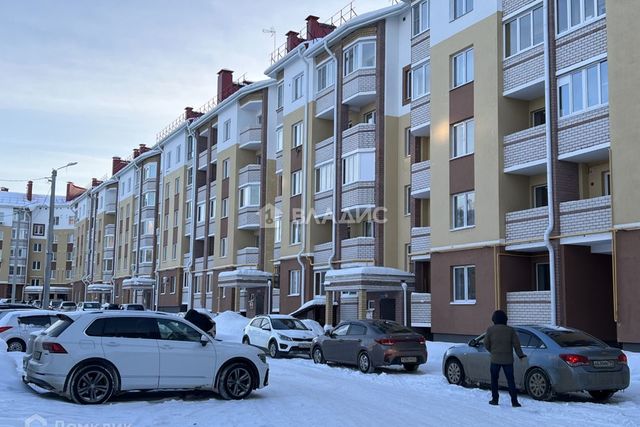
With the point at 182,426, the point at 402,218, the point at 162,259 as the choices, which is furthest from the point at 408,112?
the point at 162,259

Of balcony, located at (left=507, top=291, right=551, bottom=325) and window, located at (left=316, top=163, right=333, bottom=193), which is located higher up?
window, located at (left=316, top=163, right=333, bottom=193)

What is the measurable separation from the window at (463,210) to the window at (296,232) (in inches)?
495

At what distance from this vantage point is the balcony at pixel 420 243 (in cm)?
2723

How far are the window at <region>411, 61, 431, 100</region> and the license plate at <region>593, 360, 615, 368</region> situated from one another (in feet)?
55.9

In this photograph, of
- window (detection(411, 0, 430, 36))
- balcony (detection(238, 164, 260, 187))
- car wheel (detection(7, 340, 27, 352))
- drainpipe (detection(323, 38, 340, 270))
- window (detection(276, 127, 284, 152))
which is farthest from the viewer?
balcony (detection(238, 164, 260, 187))

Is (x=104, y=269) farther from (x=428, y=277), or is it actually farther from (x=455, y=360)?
(x=455, y=360)

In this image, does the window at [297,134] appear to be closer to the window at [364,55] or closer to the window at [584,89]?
the window at [364,55]

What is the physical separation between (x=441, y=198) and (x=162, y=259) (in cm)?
3711

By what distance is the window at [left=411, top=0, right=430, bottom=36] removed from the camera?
94.7 feet

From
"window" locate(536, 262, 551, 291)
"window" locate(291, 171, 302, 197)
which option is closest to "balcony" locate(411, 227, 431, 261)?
"window" locate(536, 262, 551, 291)

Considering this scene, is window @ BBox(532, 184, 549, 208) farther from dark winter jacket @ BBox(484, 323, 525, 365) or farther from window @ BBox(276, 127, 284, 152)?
window @ BBox(276, 127, 284, 152)

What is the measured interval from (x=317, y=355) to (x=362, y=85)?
15297mm

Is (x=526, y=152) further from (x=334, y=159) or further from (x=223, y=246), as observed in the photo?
(x=223, y=246)

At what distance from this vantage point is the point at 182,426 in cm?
947
